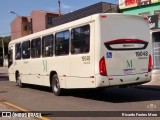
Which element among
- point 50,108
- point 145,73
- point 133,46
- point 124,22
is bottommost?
point 50,108

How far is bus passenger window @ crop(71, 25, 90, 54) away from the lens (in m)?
12.9

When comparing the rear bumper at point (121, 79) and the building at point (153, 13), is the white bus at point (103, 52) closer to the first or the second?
the rear bumper at point (121, 79)

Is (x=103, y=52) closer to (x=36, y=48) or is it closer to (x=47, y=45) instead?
(x=47, y=45)

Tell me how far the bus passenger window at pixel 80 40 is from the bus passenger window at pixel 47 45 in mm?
2352

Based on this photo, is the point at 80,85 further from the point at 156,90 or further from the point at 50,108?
the point at 156,90

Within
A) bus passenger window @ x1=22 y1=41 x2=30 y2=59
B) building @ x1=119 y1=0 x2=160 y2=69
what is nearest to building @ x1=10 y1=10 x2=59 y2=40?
building @ x1=119 y1=0 x2=160 y2=69

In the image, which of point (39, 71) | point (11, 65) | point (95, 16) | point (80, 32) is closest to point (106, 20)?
point (95, 16)

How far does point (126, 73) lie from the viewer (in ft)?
41.7

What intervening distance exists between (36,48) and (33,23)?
188 feet

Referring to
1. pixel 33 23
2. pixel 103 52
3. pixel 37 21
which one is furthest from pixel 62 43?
pixel 33 23

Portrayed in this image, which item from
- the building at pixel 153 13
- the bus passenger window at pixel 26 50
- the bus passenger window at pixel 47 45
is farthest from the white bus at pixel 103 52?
the building at pixel 153 13

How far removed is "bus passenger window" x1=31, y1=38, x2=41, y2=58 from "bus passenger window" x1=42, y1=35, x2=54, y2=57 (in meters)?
0.62

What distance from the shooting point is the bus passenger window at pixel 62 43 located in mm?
14533

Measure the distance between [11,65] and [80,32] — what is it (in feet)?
33.7
